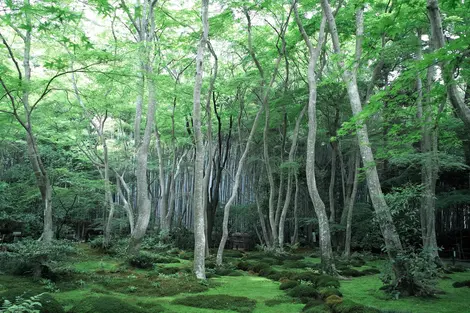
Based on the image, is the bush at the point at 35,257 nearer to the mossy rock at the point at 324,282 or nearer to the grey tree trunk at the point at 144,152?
the grey tree trunk at the point at 144,152

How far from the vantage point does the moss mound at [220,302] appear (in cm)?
619

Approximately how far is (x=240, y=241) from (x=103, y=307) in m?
12.9

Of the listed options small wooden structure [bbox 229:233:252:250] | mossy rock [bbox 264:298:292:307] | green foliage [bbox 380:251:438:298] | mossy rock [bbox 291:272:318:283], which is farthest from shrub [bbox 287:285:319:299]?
small wooden structure [bbox 229:233:252:250]

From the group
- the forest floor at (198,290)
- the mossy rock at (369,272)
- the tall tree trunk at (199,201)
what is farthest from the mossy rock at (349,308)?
the mossy rock at (369,272)

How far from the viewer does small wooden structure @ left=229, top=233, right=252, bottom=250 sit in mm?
17750

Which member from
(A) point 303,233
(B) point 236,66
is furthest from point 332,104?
(A) point 303,233

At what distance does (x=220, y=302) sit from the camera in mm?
6457

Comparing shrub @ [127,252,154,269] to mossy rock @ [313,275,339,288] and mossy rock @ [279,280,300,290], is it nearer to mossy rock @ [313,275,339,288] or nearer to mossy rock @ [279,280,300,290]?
mossy rock @ [279,280,300,290]

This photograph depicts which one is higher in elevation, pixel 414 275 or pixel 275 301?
pixel 414 275

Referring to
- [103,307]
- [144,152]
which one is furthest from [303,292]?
[144,152]

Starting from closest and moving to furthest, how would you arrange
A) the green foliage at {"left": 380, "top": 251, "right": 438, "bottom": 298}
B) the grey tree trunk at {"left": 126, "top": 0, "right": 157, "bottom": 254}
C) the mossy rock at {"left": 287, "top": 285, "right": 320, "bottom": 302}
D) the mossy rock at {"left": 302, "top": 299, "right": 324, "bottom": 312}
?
the mossy rock at {"left": 302, "top": 299, "right": 324, "bottom": 312}, the green foliage at {"left": 380, "top": 251, "right": 438, "bottom": 298}, the mossy rock at {"left": 287, "top": 285, "right": 320, "bottom": 302}, the grey tree trunk at {"left": 126, "top": 0, "right": 157, "bottom": 254}

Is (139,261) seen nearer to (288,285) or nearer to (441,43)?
(288,285)

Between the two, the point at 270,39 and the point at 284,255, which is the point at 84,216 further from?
the point at 270,39

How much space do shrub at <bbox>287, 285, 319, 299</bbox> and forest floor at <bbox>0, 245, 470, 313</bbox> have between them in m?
0.14
